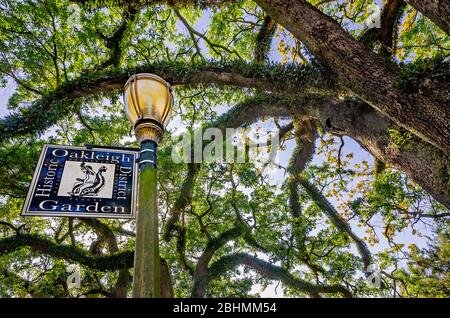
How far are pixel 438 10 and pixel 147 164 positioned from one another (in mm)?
3502

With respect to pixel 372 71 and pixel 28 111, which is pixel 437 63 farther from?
pixel 28 111

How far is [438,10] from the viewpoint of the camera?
9.45ft

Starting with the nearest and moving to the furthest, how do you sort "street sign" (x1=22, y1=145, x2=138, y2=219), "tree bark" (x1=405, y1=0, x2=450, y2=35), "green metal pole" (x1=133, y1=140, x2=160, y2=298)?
"green metal pole" (x1=133, y1=140, x2=160, y2=298) < "street sign" (x1=22, y1=145, x2=138, y2=219) < "tree bark" (x1=405, y1=0, x2=450, y2=35)

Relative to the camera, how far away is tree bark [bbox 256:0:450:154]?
2965 millimetres

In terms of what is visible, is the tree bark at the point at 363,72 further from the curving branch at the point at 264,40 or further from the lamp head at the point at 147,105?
the curving branch at the point at 264,40

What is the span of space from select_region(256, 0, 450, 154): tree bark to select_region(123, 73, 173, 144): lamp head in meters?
2.58

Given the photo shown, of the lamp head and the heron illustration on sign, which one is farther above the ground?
the lamp head

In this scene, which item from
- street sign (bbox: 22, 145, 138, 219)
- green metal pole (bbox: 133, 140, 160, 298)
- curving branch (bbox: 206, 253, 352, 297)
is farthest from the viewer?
curving branch (bbox: 206, 253, 352, 297)

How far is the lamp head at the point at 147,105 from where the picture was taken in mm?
1959

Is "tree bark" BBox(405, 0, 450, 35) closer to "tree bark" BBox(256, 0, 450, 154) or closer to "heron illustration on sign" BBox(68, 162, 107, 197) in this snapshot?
"tree bark" BBox(256, 0, 450, 154)

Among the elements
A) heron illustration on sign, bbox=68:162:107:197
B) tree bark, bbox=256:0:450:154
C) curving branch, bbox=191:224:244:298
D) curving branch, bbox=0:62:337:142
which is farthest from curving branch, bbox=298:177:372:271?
heron illustration on sign, bbox=68:162:107:197

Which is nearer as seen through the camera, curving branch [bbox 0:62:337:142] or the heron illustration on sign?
the heron illustration on sign

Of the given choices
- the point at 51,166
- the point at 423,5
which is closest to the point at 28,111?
the point at 51,166

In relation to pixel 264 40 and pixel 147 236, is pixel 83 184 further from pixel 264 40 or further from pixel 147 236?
pixel 264 40
